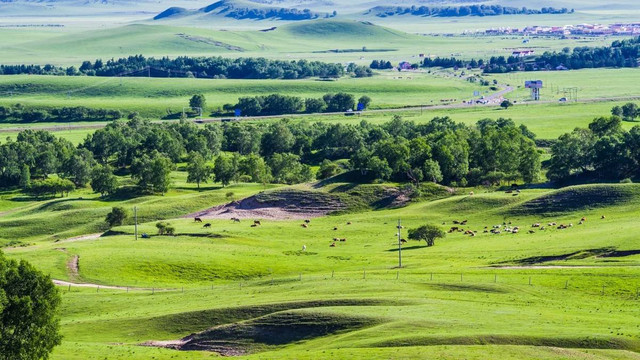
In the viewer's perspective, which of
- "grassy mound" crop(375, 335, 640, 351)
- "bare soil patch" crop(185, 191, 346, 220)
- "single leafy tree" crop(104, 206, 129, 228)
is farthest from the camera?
"bare soil patch" crop(185, 191, 346, 220)

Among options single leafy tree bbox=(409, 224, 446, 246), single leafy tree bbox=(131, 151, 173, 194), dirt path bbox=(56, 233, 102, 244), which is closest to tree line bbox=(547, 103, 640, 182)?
single leafy tree bbox=(409, 224, 446, 246)

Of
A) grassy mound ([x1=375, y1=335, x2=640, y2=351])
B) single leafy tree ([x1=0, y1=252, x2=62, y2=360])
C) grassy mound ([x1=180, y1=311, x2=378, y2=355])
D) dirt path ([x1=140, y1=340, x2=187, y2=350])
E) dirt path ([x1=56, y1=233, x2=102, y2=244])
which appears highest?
single leafy tree ([x1=0, y1=252, x2=62, y2=360])

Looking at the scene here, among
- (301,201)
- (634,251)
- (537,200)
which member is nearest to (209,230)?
(301,201)

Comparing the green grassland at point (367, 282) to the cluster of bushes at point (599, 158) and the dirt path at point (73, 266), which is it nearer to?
the dirt path at point (73, 266)

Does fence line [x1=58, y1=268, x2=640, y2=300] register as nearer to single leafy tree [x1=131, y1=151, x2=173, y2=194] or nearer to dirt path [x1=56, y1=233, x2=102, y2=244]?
dirt path [x1=56, y1=233, x2=102, y2=244]

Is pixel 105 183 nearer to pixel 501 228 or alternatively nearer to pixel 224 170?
pixel 224 170
